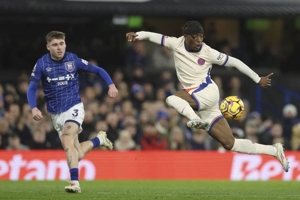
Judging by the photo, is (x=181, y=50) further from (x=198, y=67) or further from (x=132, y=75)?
(x=132, y=75)

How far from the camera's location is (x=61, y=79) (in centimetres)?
1605

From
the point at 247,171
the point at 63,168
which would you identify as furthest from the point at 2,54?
the point at 247,171

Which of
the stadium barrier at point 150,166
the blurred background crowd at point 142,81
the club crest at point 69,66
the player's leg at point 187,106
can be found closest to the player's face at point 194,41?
the player's leg at point 187,106

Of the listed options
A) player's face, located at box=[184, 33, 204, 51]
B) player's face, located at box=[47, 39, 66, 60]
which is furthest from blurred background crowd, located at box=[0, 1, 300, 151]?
player's face, located at box=[47, 39, 66, 60]

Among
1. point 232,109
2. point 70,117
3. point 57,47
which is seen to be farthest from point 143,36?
point 232,109

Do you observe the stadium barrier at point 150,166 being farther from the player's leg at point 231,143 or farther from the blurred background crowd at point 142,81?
the player's leg at point 231,143

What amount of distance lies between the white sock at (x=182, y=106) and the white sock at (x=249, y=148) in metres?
1.13

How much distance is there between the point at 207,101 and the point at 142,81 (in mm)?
9969

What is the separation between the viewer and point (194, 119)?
15.2 m

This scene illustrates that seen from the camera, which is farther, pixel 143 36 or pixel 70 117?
pixel 143 36

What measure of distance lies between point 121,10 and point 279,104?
536cm

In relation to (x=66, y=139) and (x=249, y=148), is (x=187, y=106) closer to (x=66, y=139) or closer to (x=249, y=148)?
(x=249, y=148)

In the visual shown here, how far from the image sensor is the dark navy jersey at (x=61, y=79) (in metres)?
16.0

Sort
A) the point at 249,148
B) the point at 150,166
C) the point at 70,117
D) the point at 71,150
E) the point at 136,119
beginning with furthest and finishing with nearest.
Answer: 1. the point at 136,119
2. the point at 150,166
3. the point at 249,148
4. the point at 70,117
5. the point at 71,150
